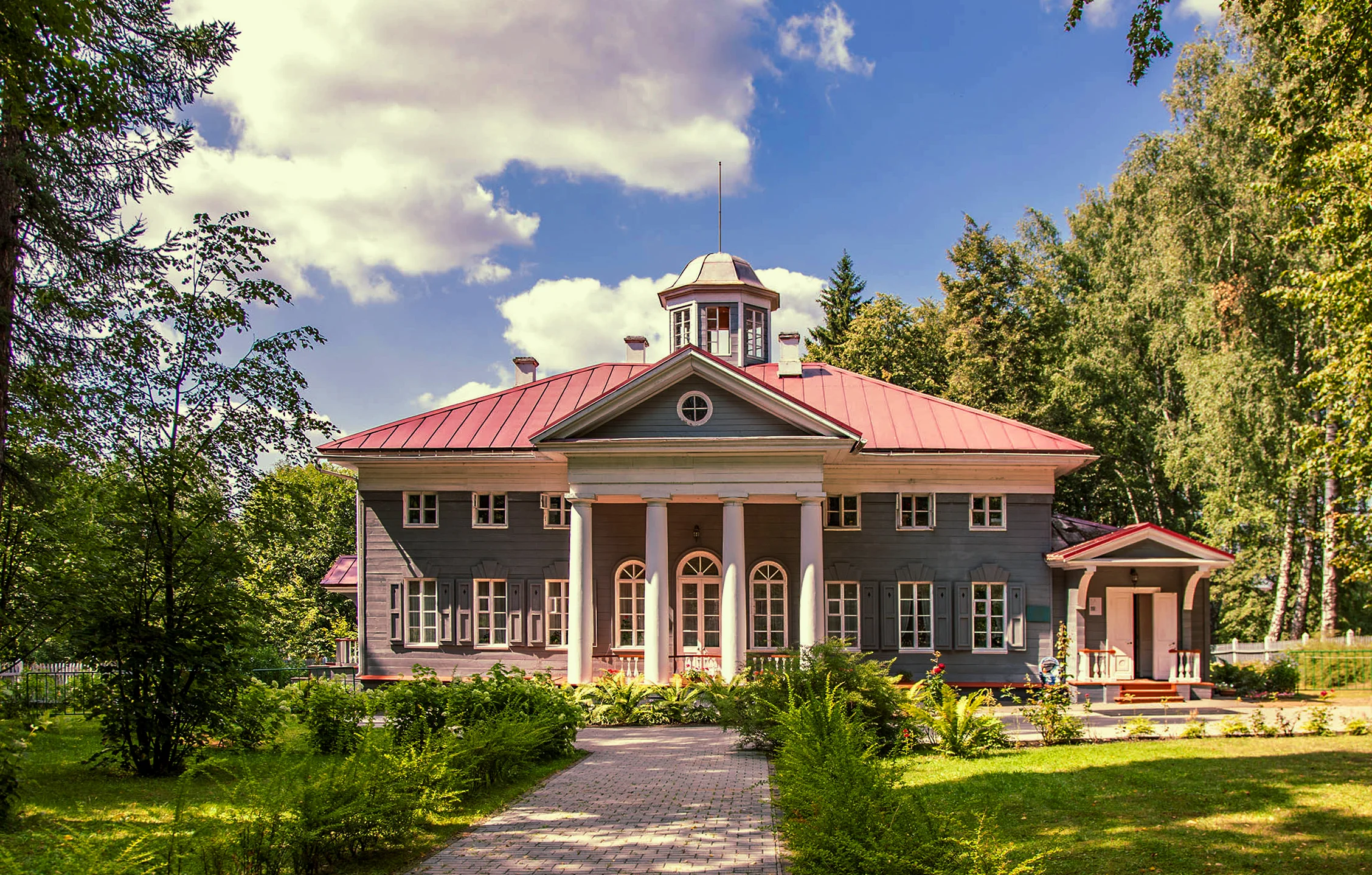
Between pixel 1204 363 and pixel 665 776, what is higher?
pixel 1204 363

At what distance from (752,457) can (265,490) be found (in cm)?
1073

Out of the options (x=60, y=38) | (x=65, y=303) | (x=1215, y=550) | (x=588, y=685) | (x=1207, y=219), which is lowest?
(x=588, y=685)

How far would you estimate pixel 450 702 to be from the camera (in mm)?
13344

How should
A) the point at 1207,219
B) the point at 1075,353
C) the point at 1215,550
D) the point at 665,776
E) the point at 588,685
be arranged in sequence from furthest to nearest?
the point at 1075,353 < the point at 1207,219 < the point at 1215,550 < the point at 588,685 < the point at 665,776

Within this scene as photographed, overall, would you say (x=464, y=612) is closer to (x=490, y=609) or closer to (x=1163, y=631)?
(x=490, y=609)

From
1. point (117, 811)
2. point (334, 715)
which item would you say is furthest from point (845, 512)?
point (117, 811)

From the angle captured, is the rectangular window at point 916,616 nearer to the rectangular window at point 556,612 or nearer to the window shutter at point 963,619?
the window shutter at point 963,619

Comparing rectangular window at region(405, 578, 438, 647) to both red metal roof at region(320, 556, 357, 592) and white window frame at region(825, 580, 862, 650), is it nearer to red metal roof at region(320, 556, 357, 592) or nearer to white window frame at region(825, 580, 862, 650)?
red metal roof at region(320, 556, 357, 592)

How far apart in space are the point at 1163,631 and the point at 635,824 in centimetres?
1764

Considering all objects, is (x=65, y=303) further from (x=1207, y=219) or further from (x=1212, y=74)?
(x=1212, y=74)

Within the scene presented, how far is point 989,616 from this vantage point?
75.0 feet

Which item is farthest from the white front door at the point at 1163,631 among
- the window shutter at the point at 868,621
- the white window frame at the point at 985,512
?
the window shutter at the point at 868,621

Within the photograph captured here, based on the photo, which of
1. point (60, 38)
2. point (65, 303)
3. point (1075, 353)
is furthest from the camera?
point (1075, 353)

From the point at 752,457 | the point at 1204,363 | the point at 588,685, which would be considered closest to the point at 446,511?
the point at 588,685
